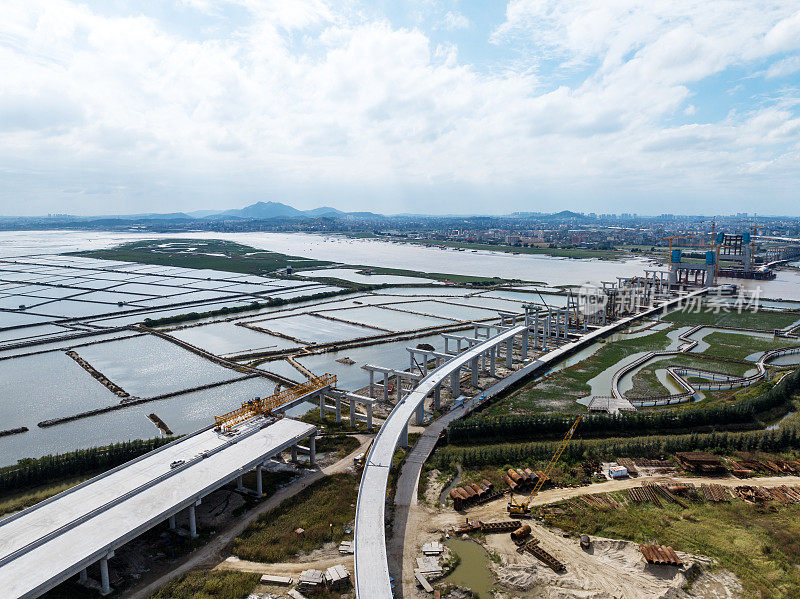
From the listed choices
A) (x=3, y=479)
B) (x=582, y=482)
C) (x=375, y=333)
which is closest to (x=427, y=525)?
(x=582, y=482)

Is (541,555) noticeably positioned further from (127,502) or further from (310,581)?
(127,502)

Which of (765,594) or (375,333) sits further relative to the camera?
(375,333)

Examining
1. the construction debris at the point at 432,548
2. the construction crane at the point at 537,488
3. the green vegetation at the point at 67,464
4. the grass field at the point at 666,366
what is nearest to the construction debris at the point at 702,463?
the construction crane at the point at 537,488

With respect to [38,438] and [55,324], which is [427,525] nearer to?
[38,438]

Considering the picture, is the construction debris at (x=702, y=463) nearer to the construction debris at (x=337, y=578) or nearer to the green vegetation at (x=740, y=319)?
the construction debris at (x=337, y=578)

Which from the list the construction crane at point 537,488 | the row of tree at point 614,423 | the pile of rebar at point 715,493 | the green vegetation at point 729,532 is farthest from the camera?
the row of tree at point 614,423

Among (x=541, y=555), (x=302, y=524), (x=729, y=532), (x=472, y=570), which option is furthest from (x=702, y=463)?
(x=302, y=524)

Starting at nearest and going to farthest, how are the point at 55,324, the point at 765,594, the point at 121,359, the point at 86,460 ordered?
the point at 765,594, the point at 86,460, the point at 121,359, the point at 55,324
